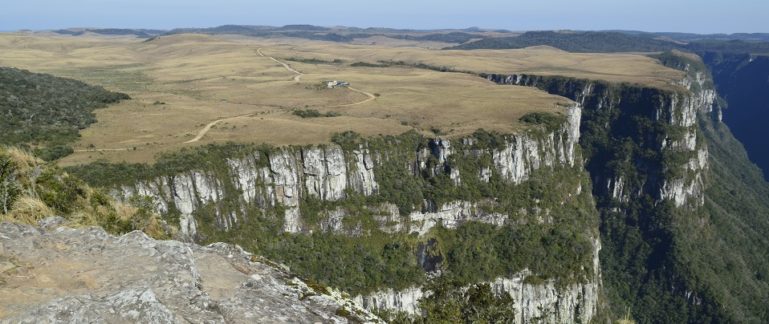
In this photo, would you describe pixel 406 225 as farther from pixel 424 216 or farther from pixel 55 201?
pixel 55 201

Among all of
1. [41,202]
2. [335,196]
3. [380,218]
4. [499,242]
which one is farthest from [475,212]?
[41,202]

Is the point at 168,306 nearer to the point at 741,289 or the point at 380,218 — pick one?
the point at 380,218

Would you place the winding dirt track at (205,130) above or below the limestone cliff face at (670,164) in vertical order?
above

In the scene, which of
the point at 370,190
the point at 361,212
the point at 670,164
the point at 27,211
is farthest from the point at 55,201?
the point at 670,164

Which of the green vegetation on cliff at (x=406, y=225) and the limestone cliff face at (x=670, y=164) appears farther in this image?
the limestone cliff face at (x=670, y=164)

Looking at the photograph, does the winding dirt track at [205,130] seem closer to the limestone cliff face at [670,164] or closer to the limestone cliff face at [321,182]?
the limestone cliff face at [321,182]

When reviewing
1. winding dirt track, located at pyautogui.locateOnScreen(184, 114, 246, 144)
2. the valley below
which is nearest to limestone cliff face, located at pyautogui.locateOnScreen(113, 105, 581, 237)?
the valley below

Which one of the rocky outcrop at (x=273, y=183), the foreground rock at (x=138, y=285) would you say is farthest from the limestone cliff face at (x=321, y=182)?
the foreground rock at (x=138, y=285)
